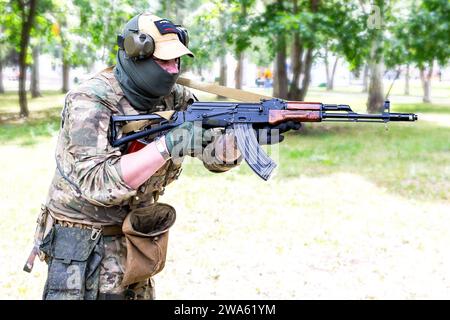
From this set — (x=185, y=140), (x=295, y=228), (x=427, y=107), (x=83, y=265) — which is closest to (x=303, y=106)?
(x=185, y=140)

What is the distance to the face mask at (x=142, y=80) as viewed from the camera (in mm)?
2602

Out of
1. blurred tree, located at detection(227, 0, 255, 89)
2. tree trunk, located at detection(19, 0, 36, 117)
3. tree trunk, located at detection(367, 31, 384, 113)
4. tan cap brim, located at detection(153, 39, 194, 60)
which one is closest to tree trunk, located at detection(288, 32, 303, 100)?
blurred tree, located at detection(227, 0, 255, 89)

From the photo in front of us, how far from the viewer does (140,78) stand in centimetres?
260

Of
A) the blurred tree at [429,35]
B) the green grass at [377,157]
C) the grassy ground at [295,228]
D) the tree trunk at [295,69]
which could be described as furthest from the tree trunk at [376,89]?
the grassy ground at [295,228]

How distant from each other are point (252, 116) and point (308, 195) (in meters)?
5.48

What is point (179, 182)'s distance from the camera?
28.6 feet

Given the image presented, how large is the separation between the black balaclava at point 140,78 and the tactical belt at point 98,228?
0.56m

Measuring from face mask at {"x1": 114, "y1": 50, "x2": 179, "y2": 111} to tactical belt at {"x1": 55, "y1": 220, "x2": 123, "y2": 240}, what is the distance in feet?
1.83

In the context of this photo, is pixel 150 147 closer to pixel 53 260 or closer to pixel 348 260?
pixel 53 260

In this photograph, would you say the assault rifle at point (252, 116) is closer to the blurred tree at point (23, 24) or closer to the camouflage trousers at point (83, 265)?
the camouflage trousers at point (83, 265)

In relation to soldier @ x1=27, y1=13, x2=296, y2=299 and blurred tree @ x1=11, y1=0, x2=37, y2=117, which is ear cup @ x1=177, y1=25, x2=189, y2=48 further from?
blurred tree @ x1=11, y1=0, x2=37, y2=117

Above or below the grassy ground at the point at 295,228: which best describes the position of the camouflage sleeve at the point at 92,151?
above

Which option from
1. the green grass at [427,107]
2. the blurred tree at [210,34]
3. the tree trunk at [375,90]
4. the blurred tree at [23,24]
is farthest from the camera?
the green grass at [427,107]
